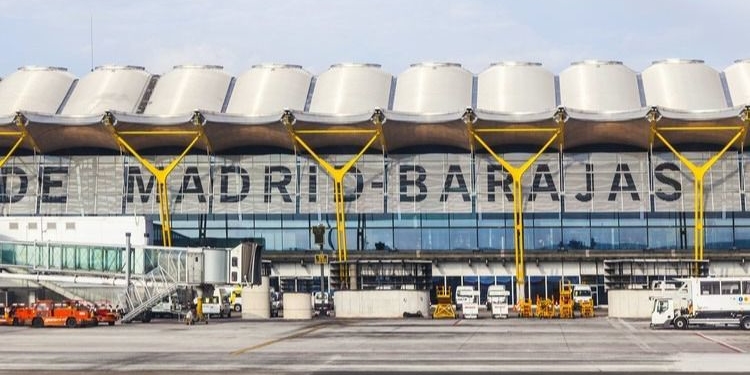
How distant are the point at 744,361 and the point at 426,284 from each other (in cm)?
5139

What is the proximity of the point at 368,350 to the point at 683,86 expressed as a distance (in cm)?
7499

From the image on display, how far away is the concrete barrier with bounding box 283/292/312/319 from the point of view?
275 ft

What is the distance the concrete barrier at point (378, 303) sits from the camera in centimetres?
8606

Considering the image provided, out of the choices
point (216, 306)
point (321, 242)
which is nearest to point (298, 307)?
point (216, 306)

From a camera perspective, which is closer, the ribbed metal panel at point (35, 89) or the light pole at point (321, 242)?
the light pole at point (321, 242)

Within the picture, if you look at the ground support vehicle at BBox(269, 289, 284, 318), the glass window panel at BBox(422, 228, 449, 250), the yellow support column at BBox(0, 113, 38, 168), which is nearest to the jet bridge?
the ground support vehicle at BBox(269, 289, 284, 318)

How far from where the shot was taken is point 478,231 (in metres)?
112

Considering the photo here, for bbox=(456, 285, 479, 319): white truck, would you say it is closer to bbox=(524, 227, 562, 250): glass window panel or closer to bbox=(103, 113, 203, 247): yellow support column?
bbox=(524, 227, 562, 250): glass window panel

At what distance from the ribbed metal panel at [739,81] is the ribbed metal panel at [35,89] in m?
64.2

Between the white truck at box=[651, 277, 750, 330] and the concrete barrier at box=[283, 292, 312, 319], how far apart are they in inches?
1030

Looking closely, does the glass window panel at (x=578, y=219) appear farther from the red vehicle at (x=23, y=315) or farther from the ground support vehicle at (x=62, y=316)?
the red vehicle at (x=23, y=315)

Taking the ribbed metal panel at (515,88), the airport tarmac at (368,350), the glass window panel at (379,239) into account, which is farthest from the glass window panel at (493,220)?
the airport tarmac at (368,350)

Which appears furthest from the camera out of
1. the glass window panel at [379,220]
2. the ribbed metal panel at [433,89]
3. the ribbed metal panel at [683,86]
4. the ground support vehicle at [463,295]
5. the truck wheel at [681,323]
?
the glass window panel at [379,220]

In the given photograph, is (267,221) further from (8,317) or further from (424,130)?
(8,317)
